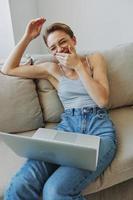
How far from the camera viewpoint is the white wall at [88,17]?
2.23 meters

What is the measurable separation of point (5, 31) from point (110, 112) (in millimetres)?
1106

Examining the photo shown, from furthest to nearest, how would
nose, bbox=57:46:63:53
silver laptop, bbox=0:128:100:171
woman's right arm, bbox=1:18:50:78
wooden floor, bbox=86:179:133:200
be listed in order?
woman's right arm, bbox=1:18:50:78
nose, bbox=57:46:63:53
wooden floor, bbox=86:179:133:200
silver laptop, bbox=0:128:100:171

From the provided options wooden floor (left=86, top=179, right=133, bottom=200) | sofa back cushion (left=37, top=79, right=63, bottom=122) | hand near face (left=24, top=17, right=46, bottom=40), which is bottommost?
wooden floor (left=86, top=179, right=133, bottom=200)

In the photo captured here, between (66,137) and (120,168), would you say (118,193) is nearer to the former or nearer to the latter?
(120,168)

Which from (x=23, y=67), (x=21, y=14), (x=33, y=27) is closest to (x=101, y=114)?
(x=23, y=67)

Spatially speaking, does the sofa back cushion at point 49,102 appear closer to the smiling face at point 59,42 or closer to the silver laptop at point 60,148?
the smiling face at point 59,42

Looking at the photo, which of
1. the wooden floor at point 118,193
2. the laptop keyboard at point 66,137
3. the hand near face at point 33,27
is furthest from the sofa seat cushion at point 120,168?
the hand near face at point 33,27

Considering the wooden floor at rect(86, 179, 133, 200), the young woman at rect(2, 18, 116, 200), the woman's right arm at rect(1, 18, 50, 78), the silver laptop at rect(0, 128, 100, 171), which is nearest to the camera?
the silver laptop at rect(0, 128, 100, 171)

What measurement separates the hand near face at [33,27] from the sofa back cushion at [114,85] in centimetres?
15

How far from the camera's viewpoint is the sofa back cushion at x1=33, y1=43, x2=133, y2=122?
1.70 meters

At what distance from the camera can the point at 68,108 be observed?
1.56m

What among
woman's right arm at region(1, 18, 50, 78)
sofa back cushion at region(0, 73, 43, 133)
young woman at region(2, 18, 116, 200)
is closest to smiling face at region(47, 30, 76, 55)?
young woman at region(2, 18, 116, 200)

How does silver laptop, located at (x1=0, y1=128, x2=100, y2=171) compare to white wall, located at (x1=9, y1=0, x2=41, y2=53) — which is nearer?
silver laptop, located at (x1=0, y1=128, x2=100, y2=171)

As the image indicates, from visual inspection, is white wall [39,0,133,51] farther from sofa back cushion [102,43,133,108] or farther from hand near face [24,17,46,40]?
hand near face [24,17,46,40]
